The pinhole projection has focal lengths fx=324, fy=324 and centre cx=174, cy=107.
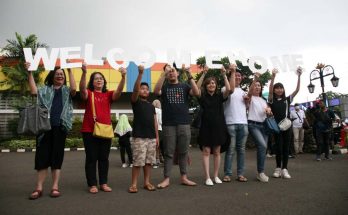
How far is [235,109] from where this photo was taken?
221 inches

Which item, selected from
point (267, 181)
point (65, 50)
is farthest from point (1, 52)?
point (267, 181)

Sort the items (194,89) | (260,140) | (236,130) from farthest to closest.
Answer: (260,140)
(236,130)
(194,89)

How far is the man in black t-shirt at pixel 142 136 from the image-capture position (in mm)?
4738

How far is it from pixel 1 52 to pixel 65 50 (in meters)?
19.1

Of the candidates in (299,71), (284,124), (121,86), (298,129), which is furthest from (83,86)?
(298,129)

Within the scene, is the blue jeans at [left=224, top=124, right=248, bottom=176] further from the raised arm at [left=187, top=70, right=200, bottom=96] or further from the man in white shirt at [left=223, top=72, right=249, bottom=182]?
the raised arm at [left=187, top=70, right=200, bottom=96]

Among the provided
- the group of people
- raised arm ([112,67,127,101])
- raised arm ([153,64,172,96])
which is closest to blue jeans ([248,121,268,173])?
the group of people

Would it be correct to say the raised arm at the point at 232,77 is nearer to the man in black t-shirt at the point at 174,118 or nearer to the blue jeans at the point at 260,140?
the man in black t-shirt at the point at 174,118

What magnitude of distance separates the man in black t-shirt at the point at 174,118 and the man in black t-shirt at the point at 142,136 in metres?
0.22

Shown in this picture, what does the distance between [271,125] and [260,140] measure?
33 cm

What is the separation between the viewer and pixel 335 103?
2091 cm

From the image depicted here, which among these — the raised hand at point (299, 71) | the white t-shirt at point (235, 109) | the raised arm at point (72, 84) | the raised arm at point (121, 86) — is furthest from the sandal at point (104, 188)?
the raised hand at point (299, 71)

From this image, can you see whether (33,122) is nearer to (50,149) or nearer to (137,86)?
(50,149)

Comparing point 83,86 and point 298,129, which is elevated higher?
point 83,86
